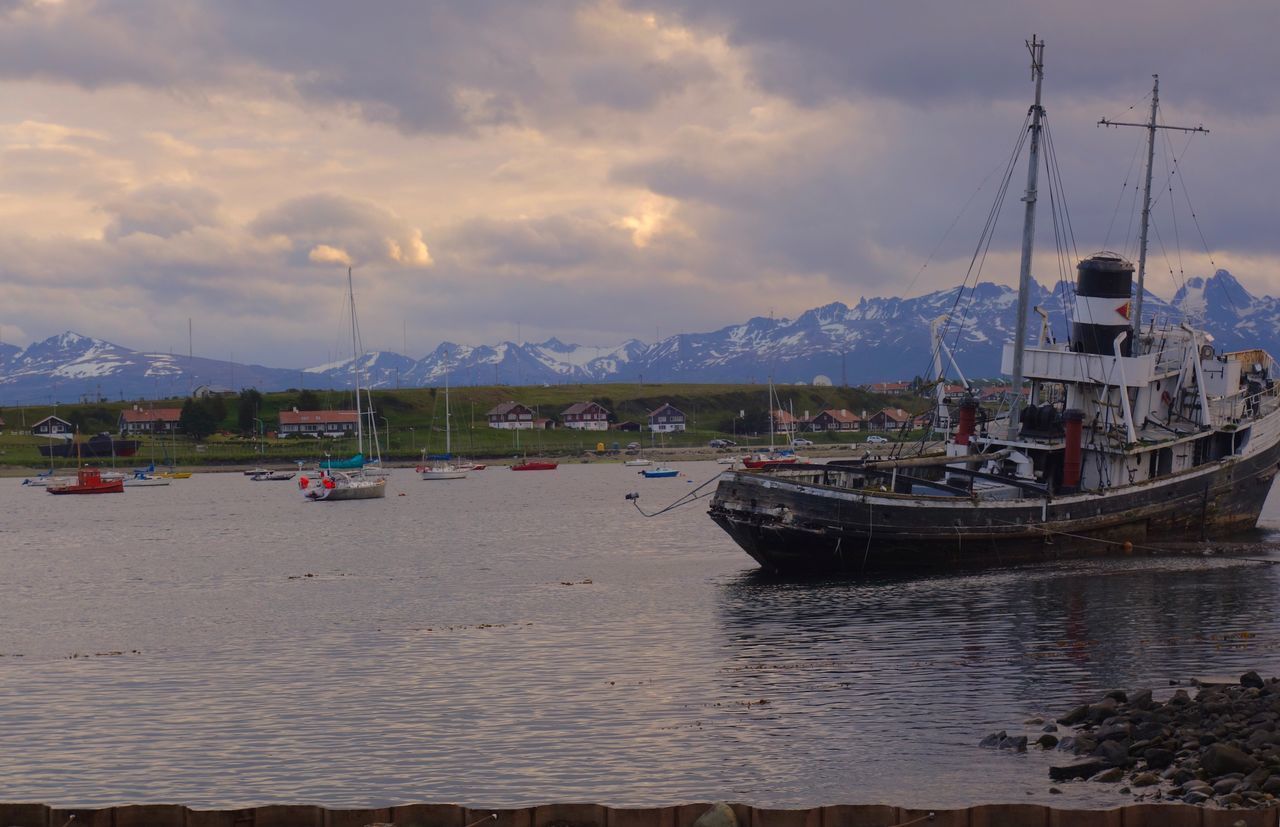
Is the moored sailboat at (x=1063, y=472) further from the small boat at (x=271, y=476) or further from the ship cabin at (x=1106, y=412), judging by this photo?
the small boat at (x=271, y=476)

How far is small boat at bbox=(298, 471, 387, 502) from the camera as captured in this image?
134750 millimetres

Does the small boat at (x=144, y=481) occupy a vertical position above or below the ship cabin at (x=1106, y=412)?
below

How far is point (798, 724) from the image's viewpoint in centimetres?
2916

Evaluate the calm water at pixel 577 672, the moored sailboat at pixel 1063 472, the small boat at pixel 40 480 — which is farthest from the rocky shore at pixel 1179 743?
the small boat at pixel 40 480

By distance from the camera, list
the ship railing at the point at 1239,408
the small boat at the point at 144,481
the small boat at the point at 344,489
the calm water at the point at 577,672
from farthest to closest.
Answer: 1. the small boat at the point at 144,481
2. the small boat at the point at 344,489
3. the ship railing at the point at 1239,408
4. the calm water at the point at 577,672

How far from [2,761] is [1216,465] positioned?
53367mm

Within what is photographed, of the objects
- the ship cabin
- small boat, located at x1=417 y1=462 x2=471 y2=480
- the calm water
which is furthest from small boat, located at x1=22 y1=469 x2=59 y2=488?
the ship cabin

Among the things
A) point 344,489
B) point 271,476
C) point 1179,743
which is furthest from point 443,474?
point 1179,743

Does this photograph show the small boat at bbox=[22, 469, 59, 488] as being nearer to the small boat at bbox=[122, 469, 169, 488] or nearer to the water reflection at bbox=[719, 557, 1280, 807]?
the small boat at bbox=[122, 469, 169, 488]

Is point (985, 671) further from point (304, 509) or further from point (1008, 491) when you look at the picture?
point (304, 509)

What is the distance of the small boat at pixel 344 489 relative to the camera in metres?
135

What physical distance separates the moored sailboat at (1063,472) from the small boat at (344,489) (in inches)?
3262

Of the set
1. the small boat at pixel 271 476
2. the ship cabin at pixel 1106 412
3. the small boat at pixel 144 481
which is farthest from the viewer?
the small boat at pixel 271 476

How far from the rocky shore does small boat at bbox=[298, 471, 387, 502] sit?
113m
